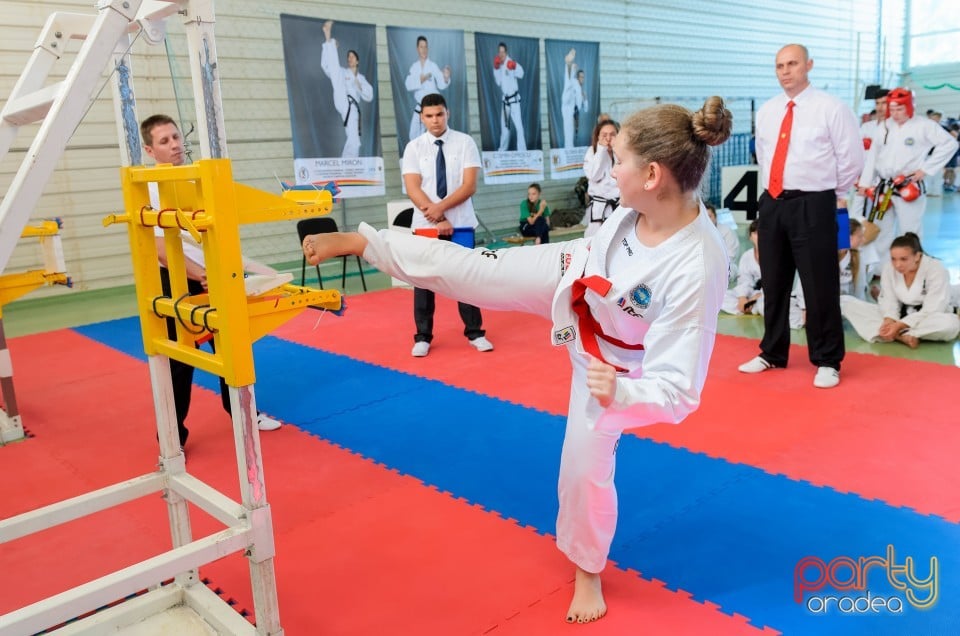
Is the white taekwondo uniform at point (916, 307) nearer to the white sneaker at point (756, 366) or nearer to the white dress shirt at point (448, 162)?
the white sneaker at point (756, 366)

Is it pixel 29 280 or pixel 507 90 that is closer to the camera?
pixel 29 280

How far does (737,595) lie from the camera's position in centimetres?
235

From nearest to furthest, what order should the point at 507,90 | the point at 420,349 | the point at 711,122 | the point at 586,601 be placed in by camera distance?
1. the point at 711,122
2. the point at 586,601
3. the point at 420,349
4. the point at 507,90

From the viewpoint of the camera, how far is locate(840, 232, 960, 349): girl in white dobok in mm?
5094

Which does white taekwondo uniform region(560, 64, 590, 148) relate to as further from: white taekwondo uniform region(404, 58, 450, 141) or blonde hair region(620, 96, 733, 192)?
blonde hair region(620, 96, 733, 192)

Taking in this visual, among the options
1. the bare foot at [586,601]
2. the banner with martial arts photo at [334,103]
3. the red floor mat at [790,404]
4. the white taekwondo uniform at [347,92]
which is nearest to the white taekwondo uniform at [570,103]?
the banner with martial arts photo at [334,103]

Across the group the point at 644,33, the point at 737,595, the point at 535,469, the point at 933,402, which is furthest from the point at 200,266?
the point at 644,33

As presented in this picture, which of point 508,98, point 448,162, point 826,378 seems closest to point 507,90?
point 508,98

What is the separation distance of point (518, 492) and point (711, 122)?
5.83 feet

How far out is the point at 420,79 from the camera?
924cm

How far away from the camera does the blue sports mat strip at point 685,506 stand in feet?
7.65

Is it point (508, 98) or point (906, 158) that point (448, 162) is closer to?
point (906, 158)

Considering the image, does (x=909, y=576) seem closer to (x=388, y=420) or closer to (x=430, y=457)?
(x=430, y=457)

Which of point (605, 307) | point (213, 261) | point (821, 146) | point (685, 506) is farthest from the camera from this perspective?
point (821, 146)
